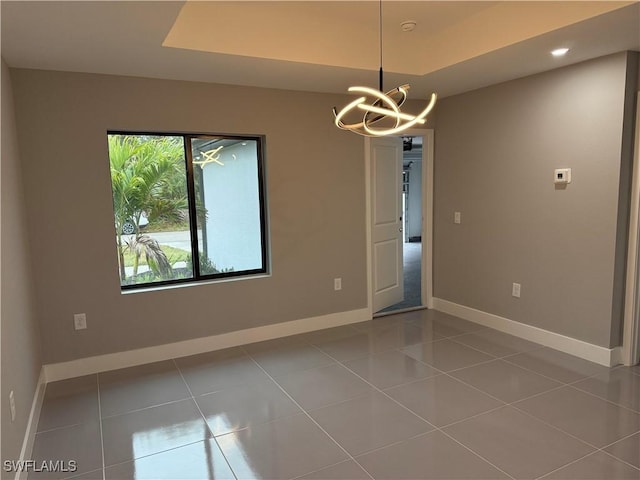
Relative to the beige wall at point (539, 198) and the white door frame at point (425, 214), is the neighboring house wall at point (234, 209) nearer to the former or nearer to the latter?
the white door frame at point (425, 214)

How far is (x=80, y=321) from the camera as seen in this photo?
133 inches

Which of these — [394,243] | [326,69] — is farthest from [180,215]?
[394,243]

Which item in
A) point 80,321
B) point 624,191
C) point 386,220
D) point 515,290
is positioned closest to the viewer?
point 624,191

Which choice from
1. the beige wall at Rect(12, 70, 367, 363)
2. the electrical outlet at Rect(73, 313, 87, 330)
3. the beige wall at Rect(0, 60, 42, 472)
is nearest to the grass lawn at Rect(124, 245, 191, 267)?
the beige wall at Rect(12, 70, 367, 363)

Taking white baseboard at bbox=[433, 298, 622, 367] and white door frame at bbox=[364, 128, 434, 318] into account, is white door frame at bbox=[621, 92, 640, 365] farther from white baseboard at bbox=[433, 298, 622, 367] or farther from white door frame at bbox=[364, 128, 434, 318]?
white door frame at bbox=[364, 128, 434, 318]

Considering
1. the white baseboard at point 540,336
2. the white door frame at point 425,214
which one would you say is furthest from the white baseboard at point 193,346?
the white baseboard at point 540,336

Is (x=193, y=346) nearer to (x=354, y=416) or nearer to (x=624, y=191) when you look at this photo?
(x=354, y=416)

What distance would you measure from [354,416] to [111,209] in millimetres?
2382

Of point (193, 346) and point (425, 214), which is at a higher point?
point (425, 214)

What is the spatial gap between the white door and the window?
4.23ft

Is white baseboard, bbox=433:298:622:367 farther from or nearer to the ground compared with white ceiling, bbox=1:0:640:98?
nearer to the ground

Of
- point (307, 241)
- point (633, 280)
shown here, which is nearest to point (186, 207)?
point (307, 241)

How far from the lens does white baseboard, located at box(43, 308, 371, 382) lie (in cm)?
338
